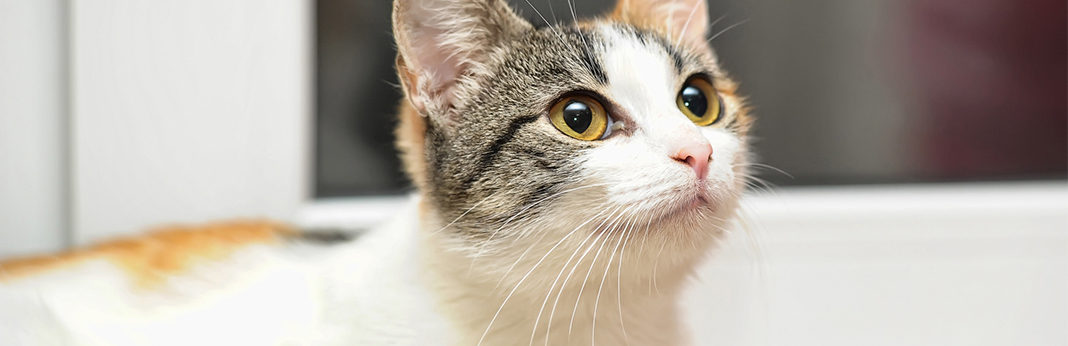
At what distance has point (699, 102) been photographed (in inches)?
27.4

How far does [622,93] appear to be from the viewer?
64 centimetres

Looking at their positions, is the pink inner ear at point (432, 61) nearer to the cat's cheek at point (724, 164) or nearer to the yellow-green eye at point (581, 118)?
the yellow-green eye at point (581, 118)

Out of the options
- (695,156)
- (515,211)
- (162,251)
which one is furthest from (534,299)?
(162,251)

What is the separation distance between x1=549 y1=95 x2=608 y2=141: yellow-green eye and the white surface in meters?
0.51

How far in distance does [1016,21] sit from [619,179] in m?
0.92

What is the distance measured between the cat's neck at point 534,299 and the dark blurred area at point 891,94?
36cm

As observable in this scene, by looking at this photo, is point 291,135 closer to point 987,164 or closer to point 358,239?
point 358,239

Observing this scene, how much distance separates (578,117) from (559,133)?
0.02 metres

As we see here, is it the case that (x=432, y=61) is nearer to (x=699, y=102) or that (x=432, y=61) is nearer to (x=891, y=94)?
(x=699, y=102)

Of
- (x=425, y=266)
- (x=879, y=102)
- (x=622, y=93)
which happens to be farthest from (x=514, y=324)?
(x=879, y=102)

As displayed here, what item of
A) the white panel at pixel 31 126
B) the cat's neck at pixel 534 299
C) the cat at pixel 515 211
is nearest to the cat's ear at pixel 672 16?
the cat at pixel 515 211

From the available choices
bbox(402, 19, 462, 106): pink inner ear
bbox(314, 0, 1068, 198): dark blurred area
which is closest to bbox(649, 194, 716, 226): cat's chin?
bbox(402, 19, 462, 106): pink inner ear

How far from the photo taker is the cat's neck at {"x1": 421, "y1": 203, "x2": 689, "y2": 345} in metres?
0.67

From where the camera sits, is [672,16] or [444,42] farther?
[672,16]
